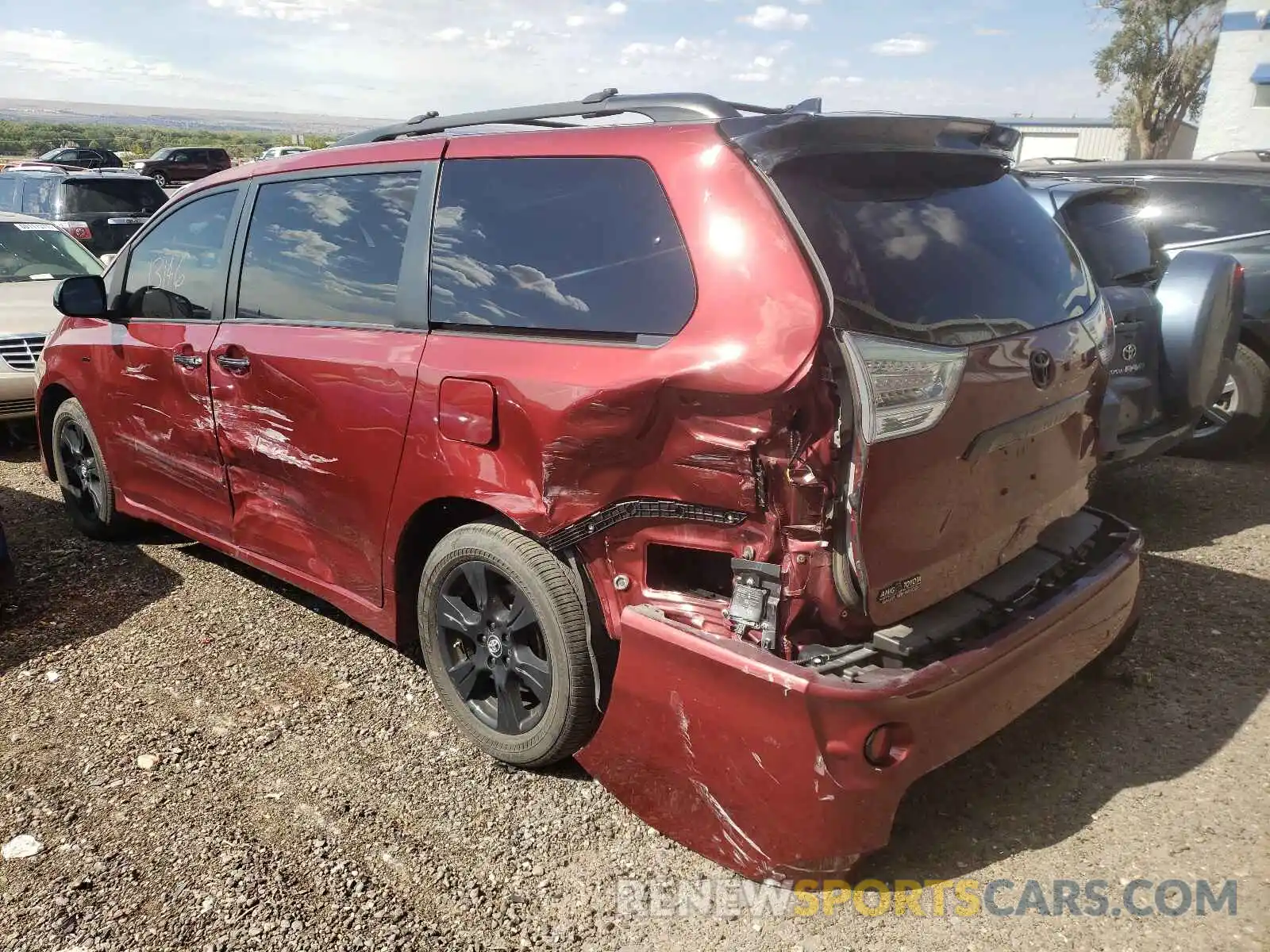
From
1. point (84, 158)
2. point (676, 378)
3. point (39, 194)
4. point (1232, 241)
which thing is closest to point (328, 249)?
point (676, 378)

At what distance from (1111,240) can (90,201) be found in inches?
491

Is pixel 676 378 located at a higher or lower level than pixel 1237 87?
lower

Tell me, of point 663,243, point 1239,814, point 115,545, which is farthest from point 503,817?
point 115,545

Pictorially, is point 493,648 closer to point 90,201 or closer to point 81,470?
point 81,470

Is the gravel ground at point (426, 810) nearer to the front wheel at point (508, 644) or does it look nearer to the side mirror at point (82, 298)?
the front wheel at point (508, 644)

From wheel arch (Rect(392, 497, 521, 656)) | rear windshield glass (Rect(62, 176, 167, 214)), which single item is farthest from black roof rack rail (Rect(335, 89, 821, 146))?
rear windshield glass (Rect(62, 176, 167, 214))

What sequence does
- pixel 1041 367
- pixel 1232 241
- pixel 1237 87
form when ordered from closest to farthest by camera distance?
pixel 1041 367 → pixel 1232 241 → pixel 1237 87

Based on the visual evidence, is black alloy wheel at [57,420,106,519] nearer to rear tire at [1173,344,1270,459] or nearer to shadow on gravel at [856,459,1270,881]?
shadow on gravel at [856,459,1270,881]

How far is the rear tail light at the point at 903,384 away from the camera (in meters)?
2.12

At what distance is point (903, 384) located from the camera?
2.16 metres

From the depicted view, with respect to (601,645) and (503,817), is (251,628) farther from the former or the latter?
(601,645)

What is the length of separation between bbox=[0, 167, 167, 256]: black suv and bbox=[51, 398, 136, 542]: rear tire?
8034 mm

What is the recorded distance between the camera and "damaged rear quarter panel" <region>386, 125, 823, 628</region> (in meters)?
2.15

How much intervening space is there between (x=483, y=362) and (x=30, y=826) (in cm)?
187
